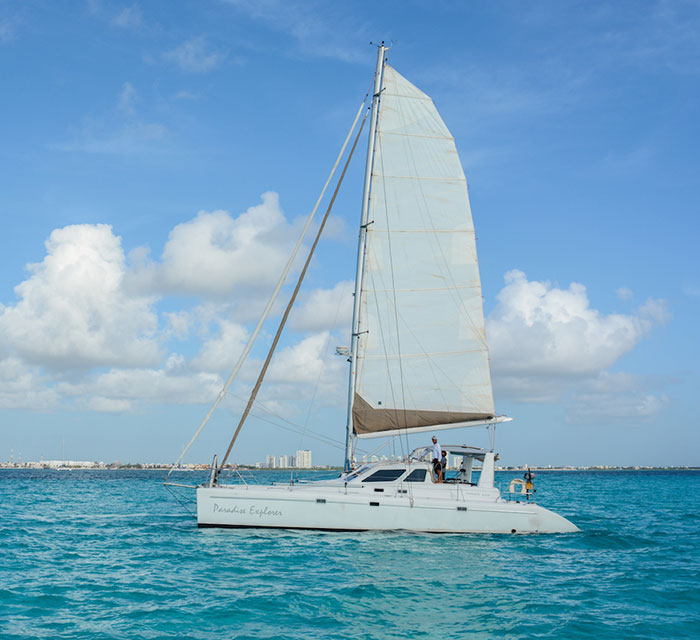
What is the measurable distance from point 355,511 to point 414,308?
8.04m

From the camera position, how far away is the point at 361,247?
2495cm

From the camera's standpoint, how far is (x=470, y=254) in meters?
25.4

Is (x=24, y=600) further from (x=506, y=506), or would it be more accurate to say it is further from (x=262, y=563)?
(x=506, y=506)

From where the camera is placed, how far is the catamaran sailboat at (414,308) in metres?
24.0

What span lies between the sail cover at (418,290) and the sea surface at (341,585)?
203 inches

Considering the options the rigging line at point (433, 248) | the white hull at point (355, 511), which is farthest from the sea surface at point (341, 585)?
the rigging line at point (433, 248)

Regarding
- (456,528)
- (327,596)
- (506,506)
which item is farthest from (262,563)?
(506,506)

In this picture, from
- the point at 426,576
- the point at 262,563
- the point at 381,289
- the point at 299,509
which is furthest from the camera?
the point at 381,289

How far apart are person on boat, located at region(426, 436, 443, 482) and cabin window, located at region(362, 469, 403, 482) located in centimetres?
153

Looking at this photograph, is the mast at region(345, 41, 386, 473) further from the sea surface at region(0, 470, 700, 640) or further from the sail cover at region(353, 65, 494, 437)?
the sea surface at region(0, 470, 700, 640)

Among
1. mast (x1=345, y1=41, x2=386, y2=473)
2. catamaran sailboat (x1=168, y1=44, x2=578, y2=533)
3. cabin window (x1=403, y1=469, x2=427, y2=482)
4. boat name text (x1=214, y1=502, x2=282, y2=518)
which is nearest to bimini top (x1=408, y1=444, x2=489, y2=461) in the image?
catamaran sailboat (x1=168, y1=44, x2=578, y2=533)

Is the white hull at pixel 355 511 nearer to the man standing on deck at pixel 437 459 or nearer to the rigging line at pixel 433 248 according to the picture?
the man standing on deck at pixel 437 459

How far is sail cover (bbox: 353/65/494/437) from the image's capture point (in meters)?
24.5

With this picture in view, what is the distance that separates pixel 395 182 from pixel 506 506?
41.1 ft
